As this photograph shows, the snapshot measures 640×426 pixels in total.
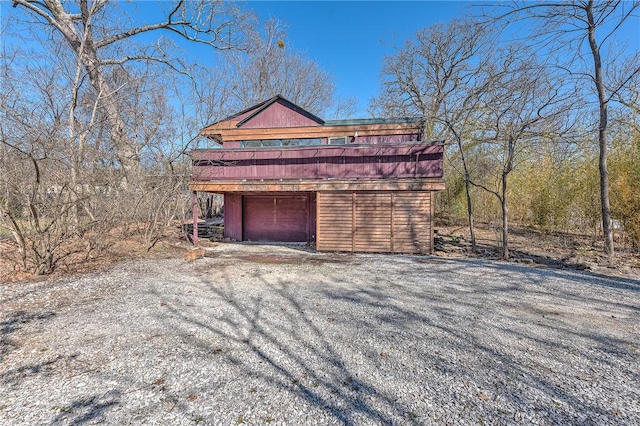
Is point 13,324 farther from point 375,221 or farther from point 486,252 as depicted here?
point 486,252

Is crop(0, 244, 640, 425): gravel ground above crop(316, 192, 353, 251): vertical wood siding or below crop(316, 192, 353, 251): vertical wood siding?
below

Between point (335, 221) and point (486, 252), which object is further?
point (335, 221)

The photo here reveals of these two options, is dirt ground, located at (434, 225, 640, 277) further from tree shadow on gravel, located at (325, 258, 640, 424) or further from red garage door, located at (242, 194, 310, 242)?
red garage door, located at (242, 194, 310, 242)

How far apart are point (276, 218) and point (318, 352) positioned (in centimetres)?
895

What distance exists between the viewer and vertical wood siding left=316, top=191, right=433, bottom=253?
8.41m

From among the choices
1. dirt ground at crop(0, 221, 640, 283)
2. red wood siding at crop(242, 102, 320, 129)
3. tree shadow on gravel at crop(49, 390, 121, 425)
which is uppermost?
red wood siding at crop(242, 102, 320, 129)

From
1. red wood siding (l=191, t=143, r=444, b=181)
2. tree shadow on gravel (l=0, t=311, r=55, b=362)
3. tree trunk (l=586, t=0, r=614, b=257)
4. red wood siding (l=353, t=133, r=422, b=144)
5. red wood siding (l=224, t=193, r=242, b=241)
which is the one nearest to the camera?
tree shadow on gravel (l=0, t=311, r=55, b=362)

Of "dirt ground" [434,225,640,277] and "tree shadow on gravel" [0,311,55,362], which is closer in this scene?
"tree shadow on gravel" [0,311,55,362]

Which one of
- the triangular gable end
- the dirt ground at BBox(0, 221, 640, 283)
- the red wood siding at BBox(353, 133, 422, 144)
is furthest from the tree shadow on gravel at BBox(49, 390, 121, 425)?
the triangular gable end

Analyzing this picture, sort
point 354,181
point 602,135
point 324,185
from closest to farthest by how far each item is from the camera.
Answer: point 602,135 < point 354,181 < point 324,185

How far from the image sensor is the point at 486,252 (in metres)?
8.59

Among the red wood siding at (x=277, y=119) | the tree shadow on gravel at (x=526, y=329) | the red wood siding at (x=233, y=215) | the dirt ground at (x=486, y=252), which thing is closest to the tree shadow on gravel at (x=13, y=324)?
the dirt ground at (x=486, y=252)

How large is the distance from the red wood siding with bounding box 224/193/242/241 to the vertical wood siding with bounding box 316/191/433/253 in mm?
4196

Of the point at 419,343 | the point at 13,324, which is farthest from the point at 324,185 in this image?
the point at 13,324
